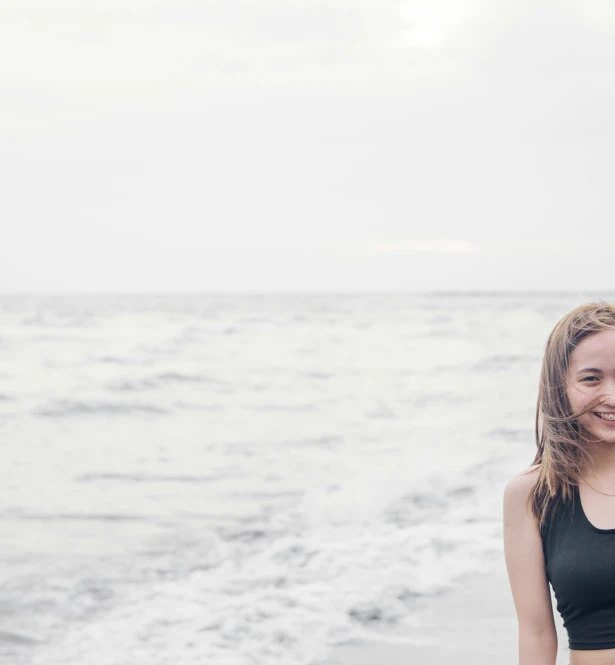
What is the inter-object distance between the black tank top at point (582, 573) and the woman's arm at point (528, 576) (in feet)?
0.13

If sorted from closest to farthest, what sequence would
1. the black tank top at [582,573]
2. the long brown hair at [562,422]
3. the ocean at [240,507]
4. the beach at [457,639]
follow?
the black tank top at [582,573] < the long brown hair at [562,422] < the beach at [457,639] < the ocean at [240,507]

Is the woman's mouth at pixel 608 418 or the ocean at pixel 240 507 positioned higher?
the woman's mouth at pixel 608 418

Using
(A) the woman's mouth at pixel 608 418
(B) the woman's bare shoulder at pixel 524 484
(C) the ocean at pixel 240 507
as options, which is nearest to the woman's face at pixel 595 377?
(A) the woman's mouth at pixel 608 418

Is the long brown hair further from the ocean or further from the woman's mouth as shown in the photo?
the ocean

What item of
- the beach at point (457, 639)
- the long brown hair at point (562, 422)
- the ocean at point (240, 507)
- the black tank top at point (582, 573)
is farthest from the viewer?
the ocean at point (240, 507)

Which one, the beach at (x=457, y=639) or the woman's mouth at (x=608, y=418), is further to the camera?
the beach at (x=457, y=639)

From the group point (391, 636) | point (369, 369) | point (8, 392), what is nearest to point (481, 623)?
point (391, 636)

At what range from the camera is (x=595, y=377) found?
2.39m

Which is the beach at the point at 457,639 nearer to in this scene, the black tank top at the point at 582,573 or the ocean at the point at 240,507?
→ the ocean at the point at 240,507

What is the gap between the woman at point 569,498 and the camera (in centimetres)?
226

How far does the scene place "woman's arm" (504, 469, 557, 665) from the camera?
2365mm

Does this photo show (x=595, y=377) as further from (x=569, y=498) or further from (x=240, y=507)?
(x=240, y=507)

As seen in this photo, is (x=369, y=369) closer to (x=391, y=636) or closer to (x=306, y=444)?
(x=306, y=444)

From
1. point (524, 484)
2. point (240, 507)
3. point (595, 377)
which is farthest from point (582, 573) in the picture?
point (240, 507)
